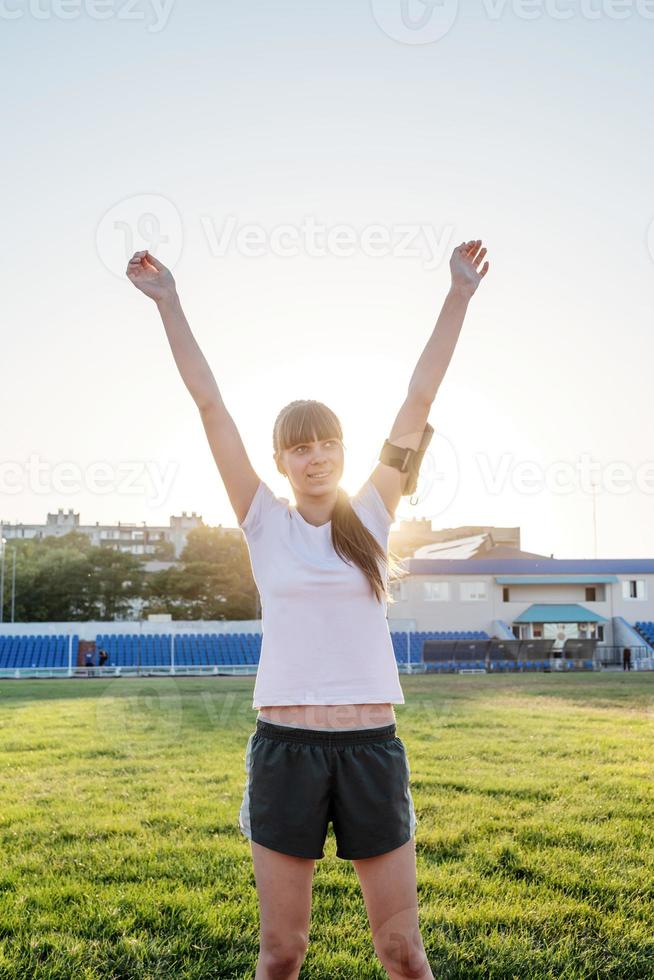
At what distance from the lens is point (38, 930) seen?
3938 millimetres

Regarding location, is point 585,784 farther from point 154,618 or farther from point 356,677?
point 154,618

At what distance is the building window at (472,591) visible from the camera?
43.9m

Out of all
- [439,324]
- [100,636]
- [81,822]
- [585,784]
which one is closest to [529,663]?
[100,636]

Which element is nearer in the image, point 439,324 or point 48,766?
point 439,324

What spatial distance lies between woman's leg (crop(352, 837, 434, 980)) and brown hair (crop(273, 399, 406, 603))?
790 mm

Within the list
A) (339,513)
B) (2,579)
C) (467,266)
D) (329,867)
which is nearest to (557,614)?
(2,579)

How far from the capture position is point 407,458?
9.74ft

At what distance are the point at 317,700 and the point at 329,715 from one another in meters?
0.07

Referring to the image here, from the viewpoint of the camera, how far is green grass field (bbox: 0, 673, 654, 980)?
3.68 metres

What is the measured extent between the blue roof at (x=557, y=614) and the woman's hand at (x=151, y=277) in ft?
139

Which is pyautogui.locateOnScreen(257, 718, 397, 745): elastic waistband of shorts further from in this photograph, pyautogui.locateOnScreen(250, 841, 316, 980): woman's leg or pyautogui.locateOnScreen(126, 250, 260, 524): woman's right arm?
pyautogui.locateOnScreen(126, 250, 260, 524): woman's right arm

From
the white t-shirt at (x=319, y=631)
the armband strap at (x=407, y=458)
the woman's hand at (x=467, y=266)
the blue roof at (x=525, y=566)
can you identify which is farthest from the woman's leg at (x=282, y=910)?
the blue roof at (x=525, y=566)

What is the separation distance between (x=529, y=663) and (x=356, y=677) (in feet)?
117

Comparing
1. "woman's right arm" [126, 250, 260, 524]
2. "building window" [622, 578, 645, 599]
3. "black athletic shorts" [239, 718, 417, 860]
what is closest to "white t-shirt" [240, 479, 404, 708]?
"black athletic shorts" [239, 718, 417, 860]
